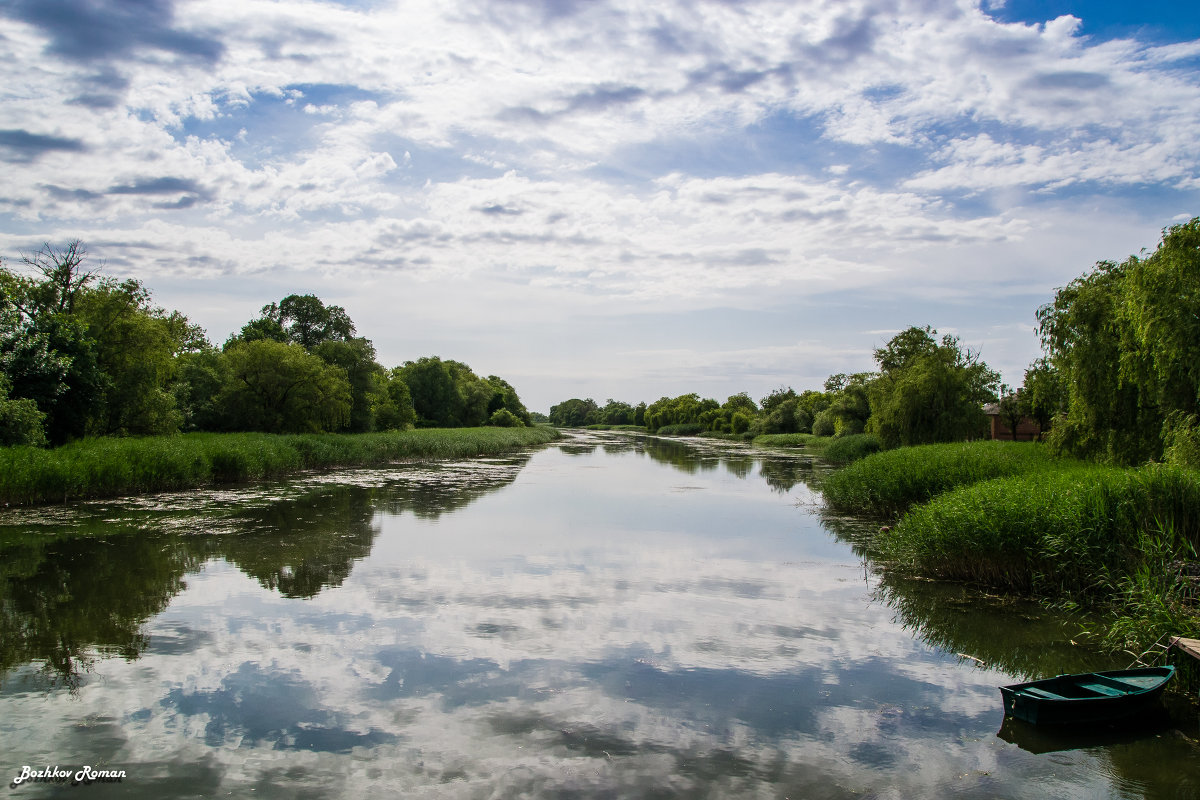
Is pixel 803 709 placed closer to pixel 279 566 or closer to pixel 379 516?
pixel 279 566

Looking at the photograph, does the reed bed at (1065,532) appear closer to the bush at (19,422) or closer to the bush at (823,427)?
the bush at (19,422)

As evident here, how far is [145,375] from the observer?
24969 mm

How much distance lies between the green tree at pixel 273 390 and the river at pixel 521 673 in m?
19.3

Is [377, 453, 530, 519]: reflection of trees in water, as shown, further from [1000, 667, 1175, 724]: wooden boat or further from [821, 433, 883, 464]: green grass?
[821, 433, 883, 464]: green grass

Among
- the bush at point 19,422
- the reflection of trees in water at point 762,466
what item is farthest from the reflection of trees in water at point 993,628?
the bush at point 19,422

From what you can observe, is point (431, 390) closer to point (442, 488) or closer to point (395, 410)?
point (395, 410)

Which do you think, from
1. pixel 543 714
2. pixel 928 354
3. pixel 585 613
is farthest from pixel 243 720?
pixel 928 354

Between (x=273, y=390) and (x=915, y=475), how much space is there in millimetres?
28059

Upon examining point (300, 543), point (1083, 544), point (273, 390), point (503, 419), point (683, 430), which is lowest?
point (300, 543)

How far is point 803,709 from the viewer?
20.5ft

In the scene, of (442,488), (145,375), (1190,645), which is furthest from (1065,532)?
(145,375)

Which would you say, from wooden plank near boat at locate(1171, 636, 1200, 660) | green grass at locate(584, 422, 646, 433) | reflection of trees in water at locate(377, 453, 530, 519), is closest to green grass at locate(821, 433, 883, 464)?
reflection of trees in water at locate(377, 453, 530, 519)

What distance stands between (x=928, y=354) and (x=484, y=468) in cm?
2166

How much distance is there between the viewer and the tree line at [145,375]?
63.2ft
